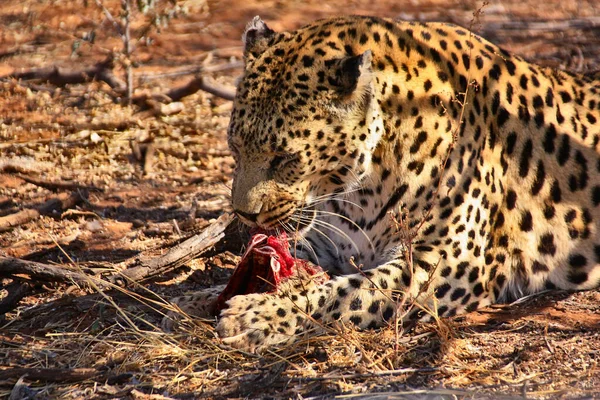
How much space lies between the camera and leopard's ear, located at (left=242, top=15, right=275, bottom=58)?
6.05 meters

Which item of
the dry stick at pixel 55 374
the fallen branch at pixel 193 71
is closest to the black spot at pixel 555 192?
the dry stick at pixel 55 374

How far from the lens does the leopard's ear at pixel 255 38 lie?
6.05 metres

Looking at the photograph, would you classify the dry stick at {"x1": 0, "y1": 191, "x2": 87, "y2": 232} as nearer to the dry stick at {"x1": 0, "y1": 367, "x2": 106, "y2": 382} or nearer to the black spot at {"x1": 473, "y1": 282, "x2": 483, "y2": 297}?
the dry stick at {"x1": 0, "y1": 367, "x2": 106, "y2": 382}

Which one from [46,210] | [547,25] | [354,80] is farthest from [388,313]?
[547,25]

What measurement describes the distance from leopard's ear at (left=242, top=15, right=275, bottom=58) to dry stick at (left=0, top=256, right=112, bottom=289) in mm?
1873

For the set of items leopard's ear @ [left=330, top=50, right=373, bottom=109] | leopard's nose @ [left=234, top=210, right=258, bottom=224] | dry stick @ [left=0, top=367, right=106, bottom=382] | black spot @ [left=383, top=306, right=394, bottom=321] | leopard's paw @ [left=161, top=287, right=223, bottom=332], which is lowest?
dry stick @ [left=0, top=367, right=106, bottom=382]

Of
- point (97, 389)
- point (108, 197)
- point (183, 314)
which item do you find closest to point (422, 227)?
point (183, 314)

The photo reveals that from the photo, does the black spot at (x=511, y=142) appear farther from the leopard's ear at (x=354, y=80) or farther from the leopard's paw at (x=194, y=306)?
the leopard's paw at (x=194, y=306)

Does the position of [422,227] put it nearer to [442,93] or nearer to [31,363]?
[442,93]

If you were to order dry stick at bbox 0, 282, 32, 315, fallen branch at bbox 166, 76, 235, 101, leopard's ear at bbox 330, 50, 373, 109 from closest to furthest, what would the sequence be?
leopard's ear at bbox 330, 50, 373, 109, dry stick at bbox 0, 282, 32, 315, fallen branch at bbox 166, 76, 235, 101

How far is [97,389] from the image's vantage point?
5.04 metres

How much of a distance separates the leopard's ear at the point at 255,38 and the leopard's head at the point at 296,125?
172 mm

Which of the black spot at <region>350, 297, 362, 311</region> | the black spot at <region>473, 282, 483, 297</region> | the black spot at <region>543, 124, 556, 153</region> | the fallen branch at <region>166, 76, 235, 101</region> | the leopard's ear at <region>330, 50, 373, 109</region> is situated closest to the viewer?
the leopard's ear at <region>330, 50, 373, 109</region>

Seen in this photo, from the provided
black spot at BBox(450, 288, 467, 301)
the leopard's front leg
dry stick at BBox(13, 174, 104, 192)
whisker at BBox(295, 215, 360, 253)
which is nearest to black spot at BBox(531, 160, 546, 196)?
black spot at BBox(450, 288, 467, 301)
